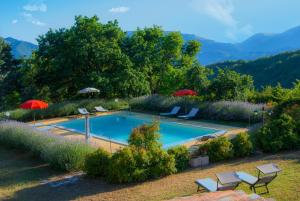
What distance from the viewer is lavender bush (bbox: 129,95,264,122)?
1633 cm

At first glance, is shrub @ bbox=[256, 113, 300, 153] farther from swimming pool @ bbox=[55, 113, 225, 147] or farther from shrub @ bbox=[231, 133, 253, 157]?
swimming pool @ bbox=[55, 113, 225, 147]

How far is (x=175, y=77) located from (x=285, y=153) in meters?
17.8

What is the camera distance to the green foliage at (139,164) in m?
8.93

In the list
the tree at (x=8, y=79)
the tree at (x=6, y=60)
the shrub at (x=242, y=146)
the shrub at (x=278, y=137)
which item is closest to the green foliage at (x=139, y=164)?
the shrub at (x=242, y=146)

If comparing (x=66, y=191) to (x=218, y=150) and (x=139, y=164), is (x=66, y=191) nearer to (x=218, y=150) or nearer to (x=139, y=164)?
(x=139, y=164)

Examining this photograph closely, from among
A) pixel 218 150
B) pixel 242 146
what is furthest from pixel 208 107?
pixel 218 150

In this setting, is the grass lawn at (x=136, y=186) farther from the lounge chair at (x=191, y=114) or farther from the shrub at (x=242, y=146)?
the lounge chair at (x=191, y=114)

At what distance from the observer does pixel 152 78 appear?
1155 inches

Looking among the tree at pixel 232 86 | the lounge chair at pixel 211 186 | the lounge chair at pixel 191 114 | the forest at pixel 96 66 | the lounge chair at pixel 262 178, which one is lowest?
the lounge chair at pixel 211 186

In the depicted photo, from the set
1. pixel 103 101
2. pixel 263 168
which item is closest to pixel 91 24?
pixel 103 101

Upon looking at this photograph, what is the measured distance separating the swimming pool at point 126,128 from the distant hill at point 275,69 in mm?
22856

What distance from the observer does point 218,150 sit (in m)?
10.2

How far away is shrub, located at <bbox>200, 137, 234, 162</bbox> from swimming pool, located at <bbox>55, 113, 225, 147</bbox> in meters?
3.10

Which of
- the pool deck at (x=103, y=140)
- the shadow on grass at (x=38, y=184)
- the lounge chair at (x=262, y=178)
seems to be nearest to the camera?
the lounge chair at (x=262, y=178)
